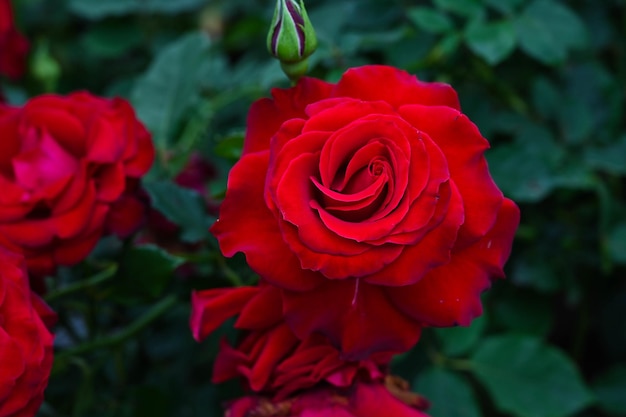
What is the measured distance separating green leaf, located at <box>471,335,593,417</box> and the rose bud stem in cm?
52

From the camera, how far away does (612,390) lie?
117 cm

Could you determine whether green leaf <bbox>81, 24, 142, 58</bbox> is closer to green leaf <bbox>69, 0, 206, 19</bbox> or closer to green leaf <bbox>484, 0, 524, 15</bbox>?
green leaf <bbox>69, 0, 206, 19</bbox>

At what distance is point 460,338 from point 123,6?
30.4 inches

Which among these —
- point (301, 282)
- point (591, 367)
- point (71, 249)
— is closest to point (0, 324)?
point (71, 249)

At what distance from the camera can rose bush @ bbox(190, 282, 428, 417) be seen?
0.65 m

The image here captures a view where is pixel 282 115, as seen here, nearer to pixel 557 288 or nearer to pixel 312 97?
pixel 312 97

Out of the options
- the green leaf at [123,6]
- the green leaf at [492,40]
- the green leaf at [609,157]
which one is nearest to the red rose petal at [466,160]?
the green leaf at [492,40]

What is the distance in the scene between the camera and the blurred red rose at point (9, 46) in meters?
1.09

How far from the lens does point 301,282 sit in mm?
586

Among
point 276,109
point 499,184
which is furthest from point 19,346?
point 499,184

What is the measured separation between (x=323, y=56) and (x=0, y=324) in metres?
0.57

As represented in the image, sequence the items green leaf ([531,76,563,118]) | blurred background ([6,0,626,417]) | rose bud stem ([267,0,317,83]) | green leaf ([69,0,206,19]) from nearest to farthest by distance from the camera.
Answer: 1. rose bud stem ([267,0,317,83])
2. blurred background ([6,0,626,417])
3. green leaf ([531,76,563,118])
4. green leaf ([69,0,206,19])

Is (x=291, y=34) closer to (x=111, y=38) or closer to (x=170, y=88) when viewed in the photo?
(x=170, y=88)

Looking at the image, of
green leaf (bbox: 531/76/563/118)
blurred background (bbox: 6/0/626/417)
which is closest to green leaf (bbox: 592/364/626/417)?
blurred background (bbox: 6/0/626/417)
